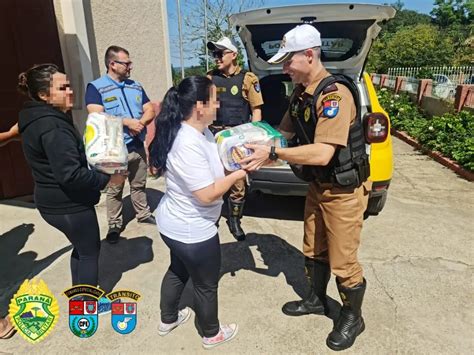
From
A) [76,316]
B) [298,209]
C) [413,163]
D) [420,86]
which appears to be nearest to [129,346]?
[76,316]

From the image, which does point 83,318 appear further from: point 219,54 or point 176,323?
point 219,54

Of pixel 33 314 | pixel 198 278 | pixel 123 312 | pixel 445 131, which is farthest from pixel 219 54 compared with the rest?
pixel 445 131

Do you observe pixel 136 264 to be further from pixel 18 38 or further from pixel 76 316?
pixel 18 38

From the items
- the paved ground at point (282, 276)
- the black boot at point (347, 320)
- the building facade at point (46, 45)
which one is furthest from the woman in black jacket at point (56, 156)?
the building facade at point (46, 45)

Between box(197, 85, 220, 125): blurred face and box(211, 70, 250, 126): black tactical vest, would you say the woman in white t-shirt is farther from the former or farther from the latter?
box(211, 70, 250, 126): black tactical vest

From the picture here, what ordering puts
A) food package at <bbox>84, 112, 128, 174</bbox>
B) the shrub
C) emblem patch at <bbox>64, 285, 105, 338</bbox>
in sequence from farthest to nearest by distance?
the shrub → emblem patch at <bbox>64, 285, 105, 338</bbox> → food package at <bbox>84, 112, 128, 174</bbox>

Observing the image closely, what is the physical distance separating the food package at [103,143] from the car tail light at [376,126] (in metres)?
2.32

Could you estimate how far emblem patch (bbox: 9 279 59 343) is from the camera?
2334mm

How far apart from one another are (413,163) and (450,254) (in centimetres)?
328

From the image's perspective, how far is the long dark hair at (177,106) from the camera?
5.66ft

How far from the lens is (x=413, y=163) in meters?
6.14

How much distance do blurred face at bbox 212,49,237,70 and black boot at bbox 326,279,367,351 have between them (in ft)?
7.62

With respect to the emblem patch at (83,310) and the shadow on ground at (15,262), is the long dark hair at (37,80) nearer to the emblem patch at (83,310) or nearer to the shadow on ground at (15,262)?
the emblem patch at (83,310)

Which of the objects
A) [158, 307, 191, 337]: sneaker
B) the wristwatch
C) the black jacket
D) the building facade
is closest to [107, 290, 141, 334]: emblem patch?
[158, 307, 191, 337]: sneaker
